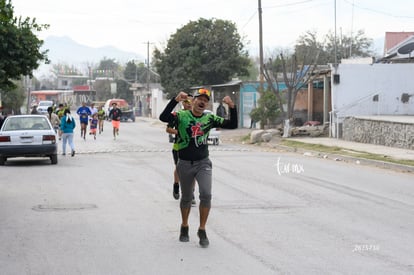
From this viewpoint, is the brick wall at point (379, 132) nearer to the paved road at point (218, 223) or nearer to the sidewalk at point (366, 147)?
the sidewalk at point (366, 147)

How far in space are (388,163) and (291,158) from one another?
3.73 meters

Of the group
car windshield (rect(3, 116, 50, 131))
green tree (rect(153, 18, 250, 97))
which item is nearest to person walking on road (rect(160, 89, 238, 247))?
car windshield (rect(3, 116, 50, 131))

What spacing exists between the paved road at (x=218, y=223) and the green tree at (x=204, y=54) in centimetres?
3445

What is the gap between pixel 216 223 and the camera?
33.4ft

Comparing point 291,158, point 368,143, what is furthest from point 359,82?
point 291,158

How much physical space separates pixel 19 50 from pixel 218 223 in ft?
59.5

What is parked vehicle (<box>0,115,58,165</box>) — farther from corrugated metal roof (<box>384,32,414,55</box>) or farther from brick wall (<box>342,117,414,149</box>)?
corrugated metal roof (<box>384,32,414,55</box>)

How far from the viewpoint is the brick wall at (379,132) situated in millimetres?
24767

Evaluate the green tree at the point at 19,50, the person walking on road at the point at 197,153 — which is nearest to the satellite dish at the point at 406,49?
the green tree at the point at 19,50

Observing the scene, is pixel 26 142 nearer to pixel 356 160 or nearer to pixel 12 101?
pixel 356 160

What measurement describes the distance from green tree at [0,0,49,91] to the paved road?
348 inches

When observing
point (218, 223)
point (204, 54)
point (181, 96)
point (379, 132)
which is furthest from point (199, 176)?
point (204, 54)

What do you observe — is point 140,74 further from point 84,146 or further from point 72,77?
point 84,146

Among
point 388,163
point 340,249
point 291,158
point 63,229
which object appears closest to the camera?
Result: point 340,249
